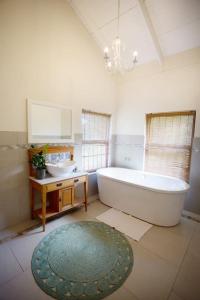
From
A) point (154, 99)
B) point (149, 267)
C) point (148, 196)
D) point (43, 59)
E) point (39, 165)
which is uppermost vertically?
point (43, 59)

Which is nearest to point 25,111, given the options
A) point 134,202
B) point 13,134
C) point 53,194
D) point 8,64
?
point 13,134

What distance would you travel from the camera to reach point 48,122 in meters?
2.58

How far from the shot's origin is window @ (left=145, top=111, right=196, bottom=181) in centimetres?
286

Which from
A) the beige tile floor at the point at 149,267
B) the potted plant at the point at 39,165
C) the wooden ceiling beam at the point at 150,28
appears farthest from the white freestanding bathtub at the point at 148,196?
the wooden ceiling beam at the point at 150,28

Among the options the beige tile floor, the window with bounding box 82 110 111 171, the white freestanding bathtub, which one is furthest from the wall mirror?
the beige tile floor

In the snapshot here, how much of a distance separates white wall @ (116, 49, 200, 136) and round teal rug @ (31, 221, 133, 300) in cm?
231

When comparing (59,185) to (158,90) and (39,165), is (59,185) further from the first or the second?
(158,90)

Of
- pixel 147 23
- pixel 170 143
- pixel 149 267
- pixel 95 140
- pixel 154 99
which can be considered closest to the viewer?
pixel 149 267

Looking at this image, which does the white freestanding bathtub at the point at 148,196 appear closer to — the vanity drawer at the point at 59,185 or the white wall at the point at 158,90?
the vanity drawer at the point at 59,185

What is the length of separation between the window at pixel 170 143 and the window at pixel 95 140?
3.22 feet

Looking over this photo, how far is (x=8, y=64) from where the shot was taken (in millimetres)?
2057

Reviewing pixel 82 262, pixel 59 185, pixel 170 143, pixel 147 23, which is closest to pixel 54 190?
pixel 59 185

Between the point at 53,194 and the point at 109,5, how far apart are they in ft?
10.7

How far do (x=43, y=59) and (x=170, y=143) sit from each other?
9.05 feet
